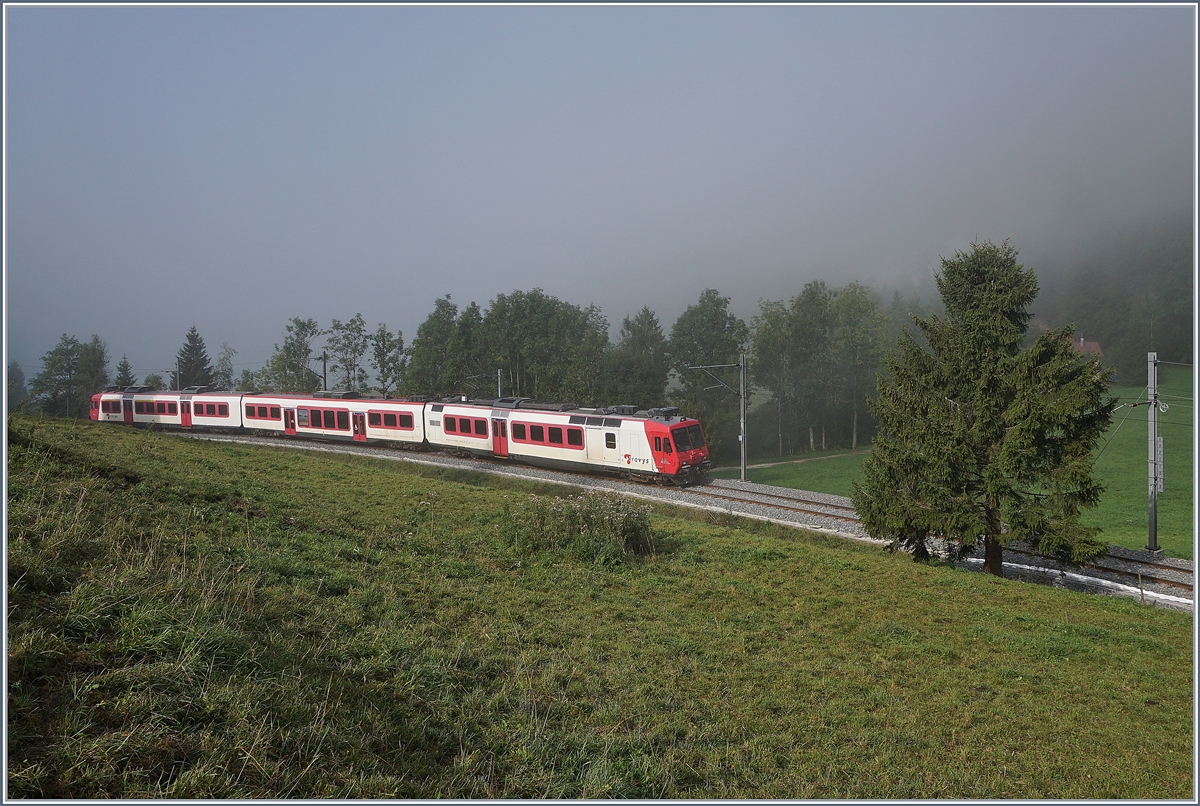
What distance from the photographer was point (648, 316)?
218ft

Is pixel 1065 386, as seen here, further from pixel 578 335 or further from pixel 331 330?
pixel 331 330

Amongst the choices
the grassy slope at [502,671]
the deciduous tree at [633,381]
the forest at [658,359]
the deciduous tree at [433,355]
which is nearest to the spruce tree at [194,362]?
the forest at [658,359]

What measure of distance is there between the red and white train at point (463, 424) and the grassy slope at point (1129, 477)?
9244 millimetres

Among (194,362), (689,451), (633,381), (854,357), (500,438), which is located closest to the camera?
(689,451)

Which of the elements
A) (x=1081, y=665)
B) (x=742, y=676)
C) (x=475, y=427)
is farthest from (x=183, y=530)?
(x=475, y=427)

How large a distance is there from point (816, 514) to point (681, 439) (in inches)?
243

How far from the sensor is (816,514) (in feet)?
69.2

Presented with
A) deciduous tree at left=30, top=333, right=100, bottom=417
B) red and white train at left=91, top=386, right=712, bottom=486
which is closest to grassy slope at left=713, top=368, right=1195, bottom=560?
red and white train at left=91, top=386, right=712, bottom=486

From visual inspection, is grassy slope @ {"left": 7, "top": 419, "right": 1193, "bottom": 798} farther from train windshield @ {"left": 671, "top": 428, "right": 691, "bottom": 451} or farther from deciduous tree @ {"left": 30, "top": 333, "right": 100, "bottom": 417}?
deciduous tree @ {"left": 30, "top": 333, "right": 100, "bottom": 417}

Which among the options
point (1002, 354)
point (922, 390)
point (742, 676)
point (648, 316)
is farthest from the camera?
point (648, 316)

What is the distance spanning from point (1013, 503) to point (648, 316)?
53.3 meters

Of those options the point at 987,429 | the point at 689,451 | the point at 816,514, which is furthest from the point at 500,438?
the point at 987,429

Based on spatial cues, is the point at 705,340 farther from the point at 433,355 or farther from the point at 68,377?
the point at 68,377

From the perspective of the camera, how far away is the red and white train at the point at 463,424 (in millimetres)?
25188
